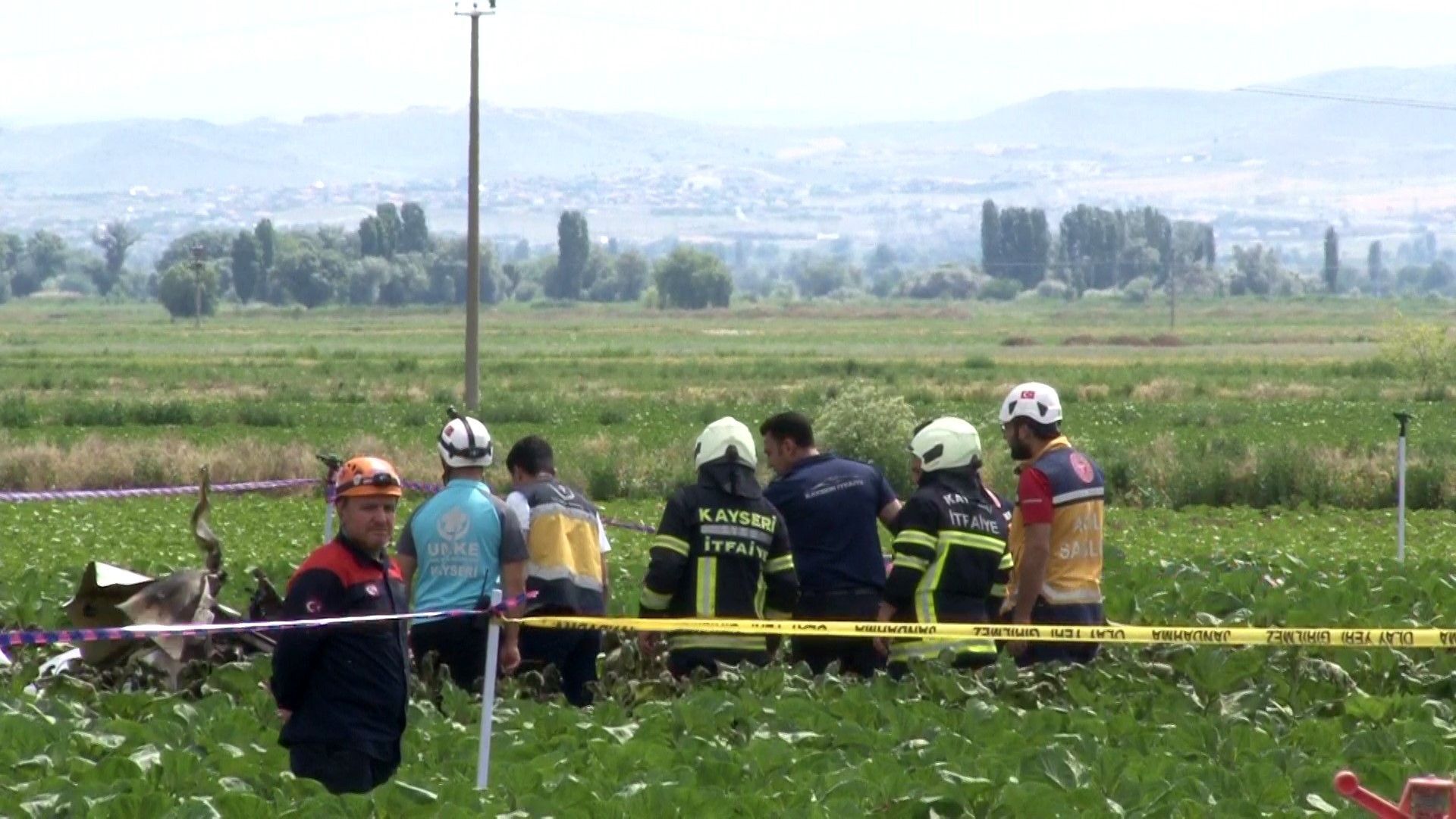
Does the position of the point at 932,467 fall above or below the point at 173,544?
above

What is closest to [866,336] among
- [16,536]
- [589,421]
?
[589,421]

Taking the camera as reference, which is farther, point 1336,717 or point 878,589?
point 878,589

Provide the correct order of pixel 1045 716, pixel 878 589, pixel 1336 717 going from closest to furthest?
pixel 1045 716
pixel 1336 717
pixel 878 589

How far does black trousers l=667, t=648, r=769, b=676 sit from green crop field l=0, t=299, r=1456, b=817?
13 centimetres

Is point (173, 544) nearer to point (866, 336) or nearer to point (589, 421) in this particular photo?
point (589, 421)

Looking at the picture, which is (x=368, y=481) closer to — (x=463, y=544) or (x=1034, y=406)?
(x=463, y=544)

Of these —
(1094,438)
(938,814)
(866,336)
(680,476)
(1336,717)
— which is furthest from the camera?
(866,336)

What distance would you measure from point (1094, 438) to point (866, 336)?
282ft

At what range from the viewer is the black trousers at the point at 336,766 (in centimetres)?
763

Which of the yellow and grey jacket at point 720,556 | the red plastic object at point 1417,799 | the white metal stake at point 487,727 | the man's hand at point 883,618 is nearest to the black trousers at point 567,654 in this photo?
the yellow and grey jacket at point 720,556

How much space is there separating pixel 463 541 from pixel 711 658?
139 centimetres

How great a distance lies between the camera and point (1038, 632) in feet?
30.9

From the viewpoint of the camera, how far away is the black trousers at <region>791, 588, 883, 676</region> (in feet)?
34.6

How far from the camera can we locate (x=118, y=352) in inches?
3474
